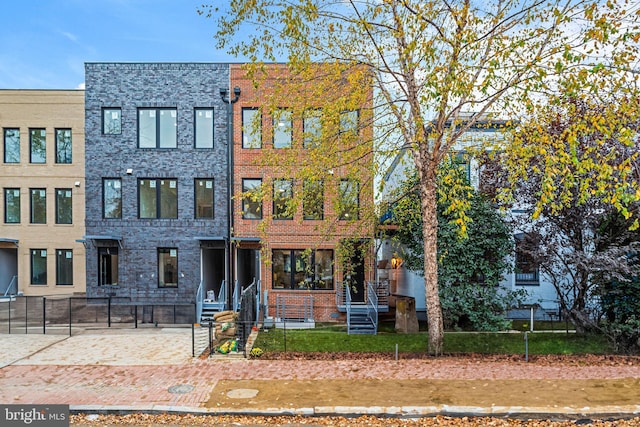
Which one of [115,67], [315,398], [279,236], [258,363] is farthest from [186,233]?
[315,398]

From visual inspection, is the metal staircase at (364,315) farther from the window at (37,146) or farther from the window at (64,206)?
the window at (37,146)

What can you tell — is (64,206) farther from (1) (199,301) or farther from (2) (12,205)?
(1) (199,301)

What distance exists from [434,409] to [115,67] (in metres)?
18.2

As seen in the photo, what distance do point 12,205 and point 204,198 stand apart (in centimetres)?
1094

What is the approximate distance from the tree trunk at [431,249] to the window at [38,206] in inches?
773

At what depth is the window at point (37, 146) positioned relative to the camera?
68.3 ft

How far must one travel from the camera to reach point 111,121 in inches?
719

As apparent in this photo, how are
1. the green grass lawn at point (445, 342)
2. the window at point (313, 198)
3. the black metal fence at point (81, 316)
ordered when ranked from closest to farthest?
1. the green grass lawn at point (445, 342)
2. the window at point (313, 198)
3. the black metal fence at point (81, 316)

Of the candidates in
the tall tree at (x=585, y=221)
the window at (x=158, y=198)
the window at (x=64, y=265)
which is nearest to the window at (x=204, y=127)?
the window at (x=158, y=198)

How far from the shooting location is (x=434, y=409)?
22.2ft

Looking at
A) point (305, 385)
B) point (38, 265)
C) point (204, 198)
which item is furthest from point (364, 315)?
point (38, 265)

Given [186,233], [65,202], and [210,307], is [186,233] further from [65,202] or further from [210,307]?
[65,202]

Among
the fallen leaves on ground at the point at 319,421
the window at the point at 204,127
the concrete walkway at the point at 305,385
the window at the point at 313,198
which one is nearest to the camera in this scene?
the fallen leaves on ground at the point at 319,421

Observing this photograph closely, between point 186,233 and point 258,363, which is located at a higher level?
point 186,233
